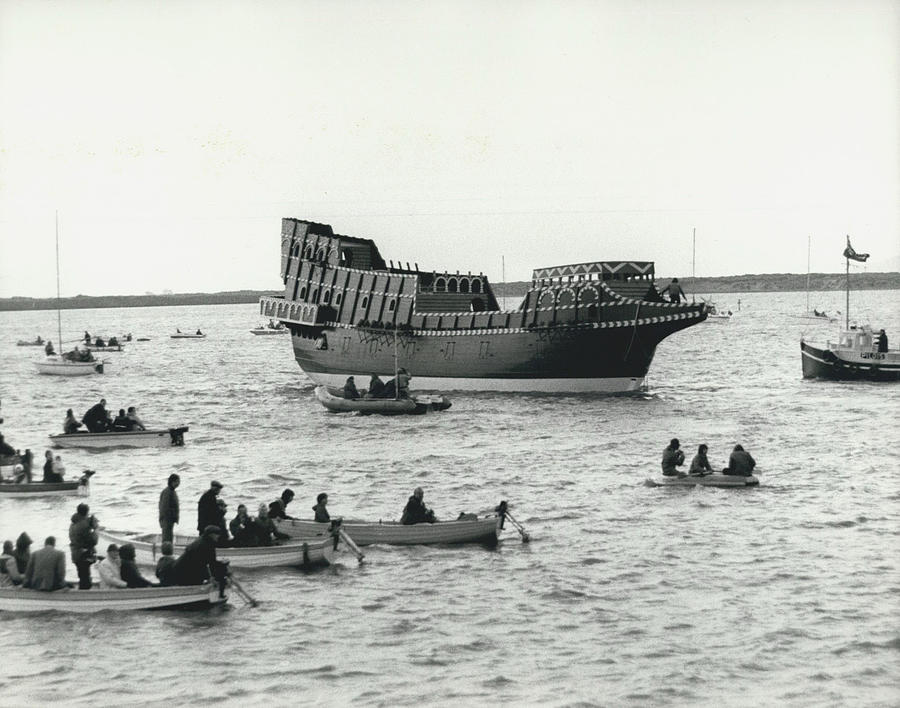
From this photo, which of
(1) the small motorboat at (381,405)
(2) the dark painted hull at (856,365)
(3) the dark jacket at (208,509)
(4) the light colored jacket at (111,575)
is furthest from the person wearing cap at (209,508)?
(2) the dark painted hull at (856,365)

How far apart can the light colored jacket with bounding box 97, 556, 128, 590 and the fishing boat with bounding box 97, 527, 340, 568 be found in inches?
104

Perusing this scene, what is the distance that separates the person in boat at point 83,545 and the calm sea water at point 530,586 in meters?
0.84

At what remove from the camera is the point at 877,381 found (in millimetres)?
72062

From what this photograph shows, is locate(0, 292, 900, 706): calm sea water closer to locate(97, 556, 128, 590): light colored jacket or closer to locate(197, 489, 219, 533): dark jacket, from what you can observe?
locate(97, 556, 128, 590): light colored jacket

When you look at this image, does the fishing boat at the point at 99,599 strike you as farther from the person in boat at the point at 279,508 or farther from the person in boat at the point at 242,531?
the person in boat at the point at 279,508

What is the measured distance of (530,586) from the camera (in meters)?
24.2

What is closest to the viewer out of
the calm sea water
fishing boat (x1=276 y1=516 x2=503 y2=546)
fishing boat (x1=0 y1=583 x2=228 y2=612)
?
the calm sea water

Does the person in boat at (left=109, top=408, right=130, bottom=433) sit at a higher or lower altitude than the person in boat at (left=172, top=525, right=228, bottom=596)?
higher

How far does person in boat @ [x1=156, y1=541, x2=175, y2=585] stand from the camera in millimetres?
21594

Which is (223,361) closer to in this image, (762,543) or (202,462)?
(202,462)

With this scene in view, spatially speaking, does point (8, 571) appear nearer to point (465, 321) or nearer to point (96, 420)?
point (96, 420)

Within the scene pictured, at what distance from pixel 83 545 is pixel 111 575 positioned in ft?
3.26

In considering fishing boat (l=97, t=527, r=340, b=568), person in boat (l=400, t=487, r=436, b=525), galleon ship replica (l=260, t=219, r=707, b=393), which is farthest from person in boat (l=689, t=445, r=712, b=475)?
Answer: galleon ship replica (l=260, t=219, r=707, b=393)

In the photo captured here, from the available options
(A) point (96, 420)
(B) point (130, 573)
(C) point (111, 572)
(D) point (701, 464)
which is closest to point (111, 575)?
(C) point (111, 572)
